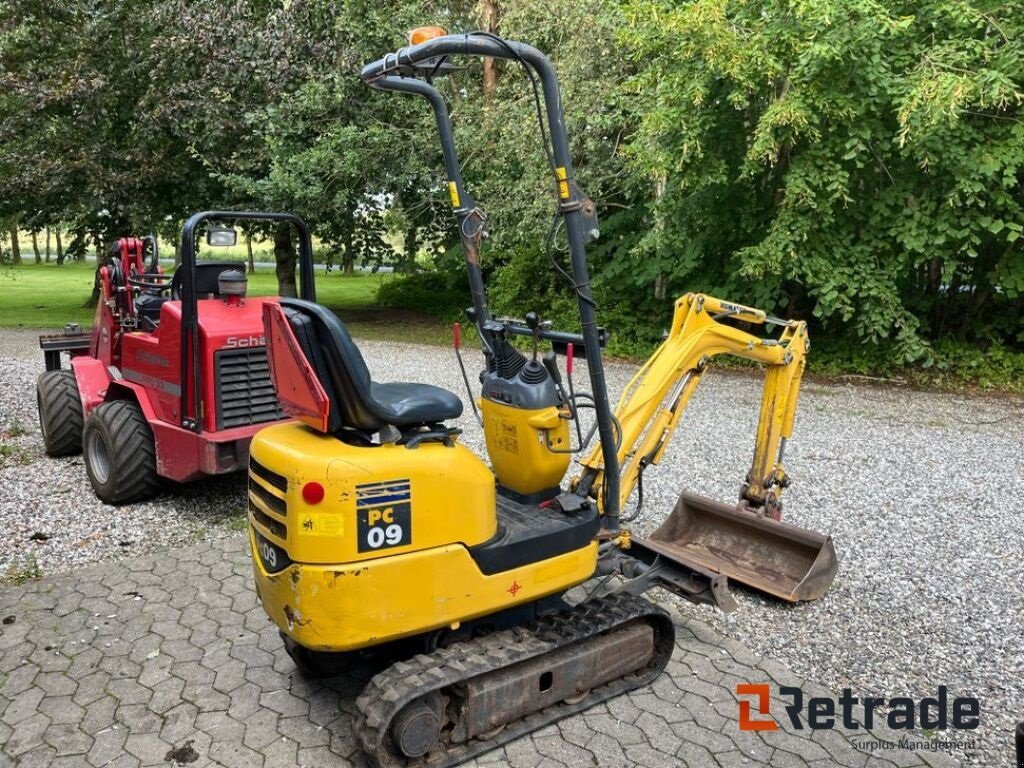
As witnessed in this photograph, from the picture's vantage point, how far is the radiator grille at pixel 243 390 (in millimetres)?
5227

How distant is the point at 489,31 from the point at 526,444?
11873mm

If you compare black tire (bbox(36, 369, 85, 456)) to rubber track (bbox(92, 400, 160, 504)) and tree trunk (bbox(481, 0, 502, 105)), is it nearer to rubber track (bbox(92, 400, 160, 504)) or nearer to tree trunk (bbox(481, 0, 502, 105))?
rubber track (bbox(92, 400, 160, 504))

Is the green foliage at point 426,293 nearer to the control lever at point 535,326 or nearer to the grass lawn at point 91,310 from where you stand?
the grass lawn at point 91,310

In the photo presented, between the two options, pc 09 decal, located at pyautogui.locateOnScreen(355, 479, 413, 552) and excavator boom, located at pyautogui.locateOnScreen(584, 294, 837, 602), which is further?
excavator boom, located at pyautogui.locateOnScreen(584, 294, 837, 602)

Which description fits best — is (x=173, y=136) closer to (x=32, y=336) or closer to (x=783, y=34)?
(x=32, y=336)

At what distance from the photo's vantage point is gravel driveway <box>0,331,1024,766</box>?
3.91 metres

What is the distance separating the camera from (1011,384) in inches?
415

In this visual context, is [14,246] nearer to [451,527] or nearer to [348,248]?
[348,248]

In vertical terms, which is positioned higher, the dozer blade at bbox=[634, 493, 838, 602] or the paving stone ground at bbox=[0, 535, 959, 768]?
the dozer blade at bbox=[634, 493, 838, 602]

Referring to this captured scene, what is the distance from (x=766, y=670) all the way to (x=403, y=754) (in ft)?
5.88

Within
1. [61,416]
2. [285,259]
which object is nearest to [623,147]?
[61,416]

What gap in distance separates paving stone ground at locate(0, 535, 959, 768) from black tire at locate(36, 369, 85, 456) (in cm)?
266

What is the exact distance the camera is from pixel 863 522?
18.9 ft

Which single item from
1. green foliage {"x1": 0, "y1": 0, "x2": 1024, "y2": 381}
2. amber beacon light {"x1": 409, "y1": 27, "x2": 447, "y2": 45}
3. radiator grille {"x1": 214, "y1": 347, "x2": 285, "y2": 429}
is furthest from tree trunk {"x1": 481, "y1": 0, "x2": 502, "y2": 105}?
amber beacon light {"x1": 409, "y1": 27, "x2": 447, "y2": 45}
